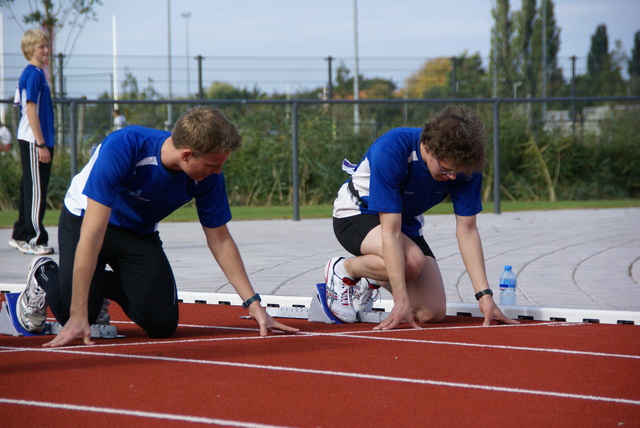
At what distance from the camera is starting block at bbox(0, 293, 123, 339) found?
16.6 feet

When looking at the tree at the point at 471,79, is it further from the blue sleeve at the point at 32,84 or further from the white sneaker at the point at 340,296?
the white sneaker at the point at 340,296

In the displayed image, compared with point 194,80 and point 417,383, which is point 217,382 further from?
point 194,80

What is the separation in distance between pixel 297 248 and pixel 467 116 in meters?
4.95

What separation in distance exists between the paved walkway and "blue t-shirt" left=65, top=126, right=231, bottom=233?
179cm

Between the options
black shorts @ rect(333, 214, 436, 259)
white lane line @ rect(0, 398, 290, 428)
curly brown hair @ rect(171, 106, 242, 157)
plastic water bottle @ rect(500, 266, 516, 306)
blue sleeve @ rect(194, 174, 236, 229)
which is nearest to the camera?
white lane line @ rect(0, 398, 290, 428)

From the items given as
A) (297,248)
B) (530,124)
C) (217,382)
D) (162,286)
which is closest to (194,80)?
(530,124)

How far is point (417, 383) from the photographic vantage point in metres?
3.87

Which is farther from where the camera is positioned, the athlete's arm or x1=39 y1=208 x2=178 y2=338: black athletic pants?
the athlete's arm

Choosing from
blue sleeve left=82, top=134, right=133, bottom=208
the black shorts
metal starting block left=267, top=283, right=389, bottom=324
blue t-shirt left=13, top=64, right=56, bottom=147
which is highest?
blue t-shirt left=13, top=64, right=56, bottom=147

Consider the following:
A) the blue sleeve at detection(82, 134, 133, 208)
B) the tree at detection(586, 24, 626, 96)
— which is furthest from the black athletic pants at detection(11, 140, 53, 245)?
the tree at detection(586, 24, 626, 96)

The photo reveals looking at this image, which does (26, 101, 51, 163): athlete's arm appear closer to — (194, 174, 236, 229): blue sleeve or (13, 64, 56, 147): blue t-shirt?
(13, 64, 56, 147): blue t-shirt

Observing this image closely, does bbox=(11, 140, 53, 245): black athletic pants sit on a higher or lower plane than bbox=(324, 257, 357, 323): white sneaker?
higher

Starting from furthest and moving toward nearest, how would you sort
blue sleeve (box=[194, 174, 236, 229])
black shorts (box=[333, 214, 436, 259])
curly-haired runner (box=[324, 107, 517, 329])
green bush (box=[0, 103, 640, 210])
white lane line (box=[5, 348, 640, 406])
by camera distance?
1. green bush (box=[0, 103, 640, 210])
2. black shorts (box=[333, 214, 436, 259])
3. blue sleeve (box=[194, 174, 236, 229])
4. curly-haired runner (box=[324, 107, 517, 329])
5. white lane line (box=[5, 348, 640, 406])

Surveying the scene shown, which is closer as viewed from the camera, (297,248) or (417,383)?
(417,383)
